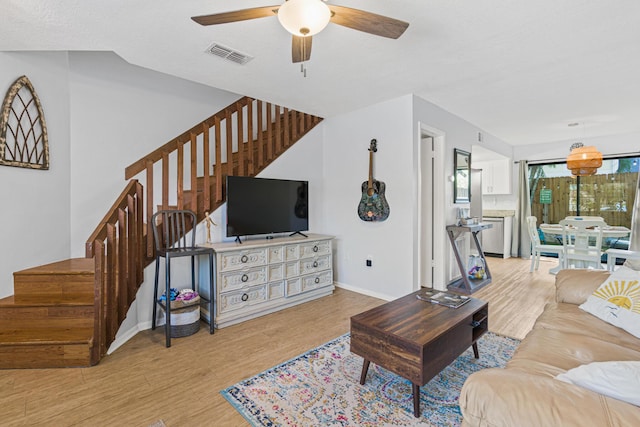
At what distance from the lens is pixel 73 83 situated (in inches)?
117

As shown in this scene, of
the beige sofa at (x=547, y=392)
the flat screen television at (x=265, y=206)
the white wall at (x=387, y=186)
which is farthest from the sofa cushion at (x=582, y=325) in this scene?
the flat screen television at (x=265, y=206)

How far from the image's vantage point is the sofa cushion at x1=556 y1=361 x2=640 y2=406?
34.5 inches

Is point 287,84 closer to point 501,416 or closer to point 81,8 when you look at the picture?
point 81,8

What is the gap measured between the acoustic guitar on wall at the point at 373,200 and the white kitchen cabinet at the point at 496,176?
419 centimetres

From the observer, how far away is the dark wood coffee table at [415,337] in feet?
5.40

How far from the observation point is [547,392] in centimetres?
91

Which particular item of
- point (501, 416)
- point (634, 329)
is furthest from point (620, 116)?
point (501, 416)

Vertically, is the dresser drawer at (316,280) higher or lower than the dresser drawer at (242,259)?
lower

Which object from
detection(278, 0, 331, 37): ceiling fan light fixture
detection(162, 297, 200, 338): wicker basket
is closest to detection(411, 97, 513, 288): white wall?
detection(278, 0, 331, 37): ceiling fan light fixture

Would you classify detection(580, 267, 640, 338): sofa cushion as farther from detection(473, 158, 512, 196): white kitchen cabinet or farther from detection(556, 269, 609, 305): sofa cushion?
detection(473, 158, 512, 196): white kitchen cabinet

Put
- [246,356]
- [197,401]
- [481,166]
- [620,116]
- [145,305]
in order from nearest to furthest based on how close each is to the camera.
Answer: [197,401], [246,356], [145,305], [620,116], [481,166]

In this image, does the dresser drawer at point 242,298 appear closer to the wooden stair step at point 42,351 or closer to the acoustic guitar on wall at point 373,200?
the wooden stair step at point 42,351

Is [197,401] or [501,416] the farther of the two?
[197,401]

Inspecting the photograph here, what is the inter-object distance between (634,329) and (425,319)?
43.0 inches
